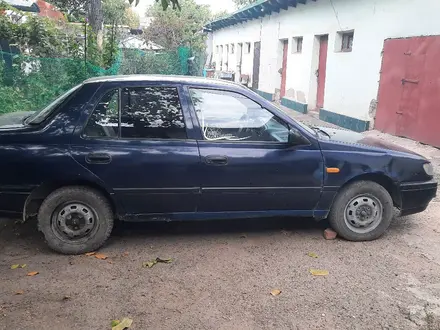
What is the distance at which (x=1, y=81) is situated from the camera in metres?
8.92

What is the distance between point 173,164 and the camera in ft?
13.0

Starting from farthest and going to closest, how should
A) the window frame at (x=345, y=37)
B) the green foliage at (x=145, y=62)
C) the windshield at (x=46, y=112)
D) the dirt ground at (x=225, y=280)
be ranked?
the green foliage at (x=145, y=62), the window frame at (x=345, y=37), the windshield at (x=46, y=112), the dirt ground at (x=225, y=280)

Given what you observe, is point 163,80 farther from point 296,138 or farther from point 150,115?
point 296,138

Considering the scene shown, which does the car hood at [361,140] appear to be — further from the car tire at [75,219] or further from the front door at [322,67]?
the front door at [322,67]

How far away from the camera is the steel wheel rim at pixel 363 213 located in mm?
4340

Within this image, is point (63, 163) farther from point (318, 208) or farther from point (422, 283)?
point (422, 283)

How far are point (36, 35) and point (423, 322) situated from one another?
10662 mm

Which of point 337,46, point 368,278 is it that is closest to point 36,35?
point 337,46

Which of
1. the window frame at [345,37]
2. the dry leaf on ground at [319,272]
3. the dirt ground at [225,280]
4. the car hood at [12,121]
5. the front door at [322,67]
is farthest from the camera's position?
the front door at [322,67]

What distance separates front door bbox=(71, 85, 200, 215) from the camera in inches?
153

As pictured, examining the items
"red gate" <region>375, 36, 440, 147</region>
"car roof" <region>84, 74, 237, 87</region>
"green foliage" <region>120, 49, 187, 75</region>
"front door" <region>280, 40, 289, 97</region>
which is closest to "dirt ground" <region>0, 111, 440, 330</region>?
"car roof" <region>84, 74, 237, 87</region>

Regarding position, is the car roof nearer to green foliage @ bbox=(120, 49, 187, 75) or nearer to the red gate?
the red gate

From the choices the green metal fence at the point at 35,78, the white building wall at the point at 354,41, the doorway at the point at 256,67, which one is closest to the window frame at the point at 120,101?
the green metal fence at the point at 35,78

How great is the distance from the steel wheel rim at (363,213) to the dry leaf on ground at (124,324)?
240 centimetres
